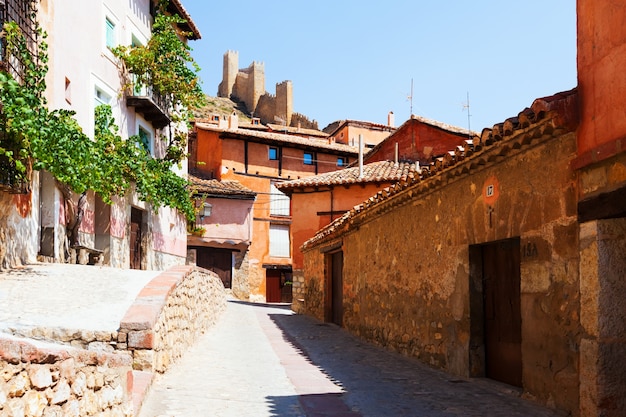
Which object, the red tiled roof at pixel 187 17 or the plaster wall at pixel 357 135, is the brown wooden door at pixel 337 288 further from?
the plaster wall at pixel 357 135

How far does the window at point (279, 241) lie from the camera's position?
33.2 meters

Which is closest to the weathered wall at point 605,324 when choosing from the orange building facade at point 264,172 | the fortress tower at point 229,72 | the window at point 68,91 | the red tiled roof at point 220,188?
the window at point 68,91

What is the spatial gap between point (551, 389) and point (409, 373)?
253 centimetres

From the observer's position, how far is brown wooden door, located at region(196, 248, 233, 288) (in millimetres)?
29656

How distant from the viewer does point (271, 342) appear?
1138cm

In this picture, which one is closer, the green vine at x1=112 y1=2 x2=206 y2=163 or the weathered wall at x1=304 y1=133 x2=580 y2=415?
the weathered wall at x1=304 y1=133 x2=580 y2=415

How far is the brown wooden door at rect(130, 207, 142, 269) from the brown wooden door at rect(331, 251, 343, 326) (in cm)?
589

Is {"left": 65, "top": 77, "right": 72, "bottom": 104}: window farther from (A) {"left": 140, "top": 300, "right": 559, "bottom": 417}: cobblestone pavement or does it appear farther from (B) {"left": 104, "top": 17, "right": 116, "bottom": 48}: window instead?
(A) {"left": 140, "top": 300, "right": 559, "bottom": 417}: cobblestone pavement

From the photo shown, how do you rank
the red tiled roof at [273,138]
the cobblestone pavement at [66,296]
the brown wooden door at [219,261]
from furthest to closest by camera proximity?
the red tiled roof at [273,138] → the brown wooden door at [219,261] → the cobblestone pavement at [66,296]

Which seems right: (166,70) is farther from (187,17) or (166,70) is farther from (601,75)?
(601,75)

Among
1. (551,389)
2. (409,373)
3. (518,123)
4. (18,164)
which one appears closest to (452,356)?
(409,373)

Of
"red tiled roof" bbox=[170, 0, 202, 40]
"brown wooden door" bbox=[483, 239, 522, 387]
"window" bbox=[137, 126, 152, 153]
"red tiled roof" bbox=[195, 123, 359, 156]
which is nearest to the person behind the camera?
"brown wooden door" bbox=[483, 239, 522, 387]

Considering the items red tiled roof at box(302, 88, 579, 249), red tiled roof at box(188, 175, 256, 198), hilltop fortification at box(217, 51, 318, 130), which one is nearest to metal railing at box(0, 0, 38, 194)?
red tiled roof at box(302, 88, 579, 249)

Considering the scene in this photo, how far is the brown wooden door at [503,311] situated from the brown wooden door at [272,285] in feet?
84.0
